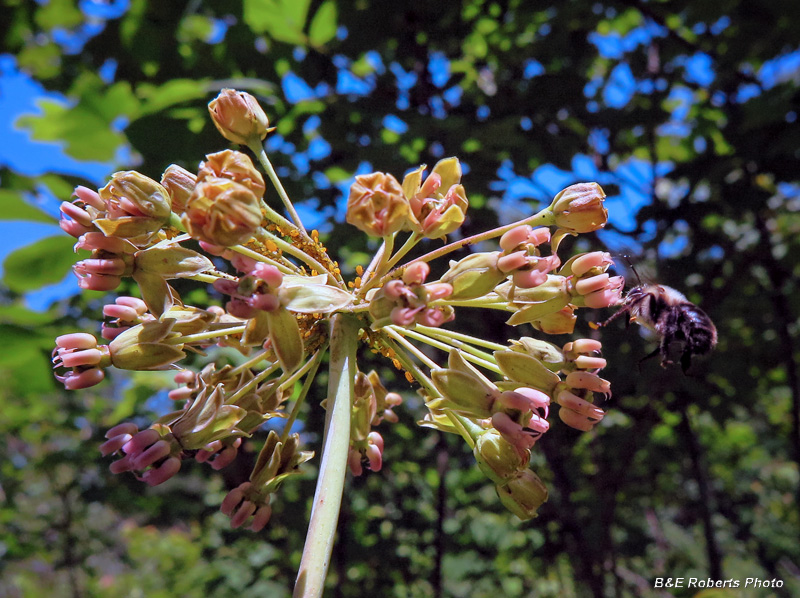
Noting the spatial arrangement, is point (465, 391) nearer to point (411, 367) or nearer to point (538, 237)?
point (411, 367)

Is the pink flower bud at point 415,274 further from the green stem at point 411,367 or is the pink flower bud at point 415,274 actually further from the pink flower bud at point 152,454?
the pink flower bud at point 152,454

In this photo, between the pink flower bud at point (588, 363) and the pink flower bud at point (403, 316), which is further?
the pink flower bud at point (588, 363)

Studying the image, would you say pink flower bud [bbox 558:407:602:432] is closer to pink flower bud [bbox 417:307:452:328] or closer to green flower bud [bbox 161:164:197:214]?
pink flower bud [bbox 417:307:452:328]

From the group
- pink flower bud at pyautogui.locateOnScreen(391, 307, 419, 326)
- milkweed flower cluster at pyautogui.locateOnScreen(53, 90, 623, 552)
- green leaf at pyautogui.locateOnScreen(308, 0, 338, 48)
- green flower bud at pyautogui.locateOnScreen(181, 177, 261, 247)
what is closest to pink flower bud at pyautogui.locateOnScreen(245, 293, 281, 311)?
milkweed flower cluster at pyautogui.locateOnScreen(53, 90, 623, 552)

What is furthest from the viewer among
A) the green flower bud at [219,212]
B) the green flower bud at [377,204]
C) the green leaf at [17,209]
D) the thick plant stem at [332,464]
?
the green leaf at [17,209]

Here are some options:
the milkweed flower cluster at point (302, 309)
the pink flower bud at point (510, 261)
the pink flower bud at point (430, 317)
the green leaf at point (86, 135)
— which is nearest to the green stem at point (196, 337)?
the milkweed flower cluster at point (302, 309)

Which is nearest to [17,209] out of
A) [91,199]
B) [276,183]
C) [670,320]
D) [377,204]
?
[91,199]
